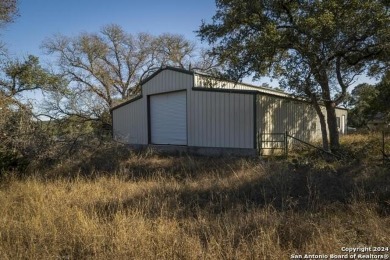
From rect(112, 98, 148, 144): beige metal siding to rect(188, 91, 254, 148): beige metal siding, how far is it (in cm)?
436

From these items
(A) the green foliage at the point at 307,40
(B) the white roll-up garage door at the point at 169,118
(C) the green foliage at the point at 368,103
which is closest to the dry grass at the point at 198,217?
(A) the green foliage at the point at 307,40

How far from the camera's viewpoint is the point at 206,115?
17812 mm

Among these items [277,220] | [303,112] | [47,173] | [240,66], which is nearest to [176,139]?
[240,66]

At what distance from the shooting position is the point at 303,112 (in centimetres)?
2073

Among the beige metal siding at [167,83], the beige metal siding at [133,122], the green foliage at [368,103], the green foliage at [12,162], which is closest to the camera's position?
the green foliage at [12,162]

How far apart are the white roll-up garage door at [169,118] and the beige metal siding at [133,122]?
2.11 feet

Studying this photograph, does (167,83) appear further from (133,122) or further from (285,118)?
(285,118)

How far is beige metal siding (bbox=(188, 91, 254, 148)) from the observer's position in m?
16.2

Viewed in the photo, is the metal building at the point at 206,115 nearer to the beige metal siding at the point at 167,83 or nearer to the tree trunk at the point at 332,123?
the beige metal siding at the point at 167,83

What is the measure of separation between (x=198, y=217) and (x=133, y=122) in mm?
17627

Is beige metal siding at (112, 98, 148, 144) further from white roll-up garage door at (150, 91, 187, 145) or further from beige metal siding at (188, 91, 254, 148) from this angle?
beige metal siding at (188, 91, 254, 148)

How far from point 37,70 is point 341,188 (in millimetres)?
20557

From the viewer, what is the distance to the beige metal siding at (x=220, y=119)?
16.2 m

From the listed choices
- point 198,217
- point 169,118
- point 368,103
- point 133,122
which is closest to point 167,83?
point 169,118
